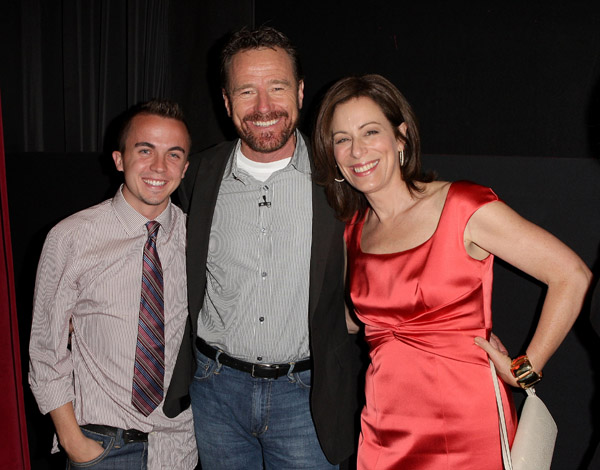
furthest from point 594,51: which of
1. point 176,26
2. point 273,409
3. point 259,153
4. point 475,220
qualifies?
point 176,26

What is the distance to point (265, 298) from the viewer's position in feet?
5.26

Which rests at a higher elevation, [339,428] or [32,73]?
[32,73]

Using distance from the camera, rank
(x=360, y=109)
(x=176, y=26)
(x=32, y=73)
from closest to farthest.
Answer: (x=360, y=109), (x=176, y=26), (x=32, y=73)

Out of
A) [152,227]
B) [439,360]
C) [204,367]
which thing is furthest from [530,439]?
[152,227]

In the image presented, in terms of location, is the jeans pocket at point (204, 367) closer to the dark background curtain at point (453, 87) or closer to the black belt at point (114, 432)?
the black belt at point (114, 432)

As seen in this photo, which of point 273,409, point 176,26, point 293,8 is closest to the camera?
point 273,409

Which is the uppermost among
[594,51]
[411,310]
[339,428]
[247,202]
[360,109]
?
[594,51]

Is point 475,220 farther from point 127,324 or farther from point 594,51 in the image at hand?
point 127,324

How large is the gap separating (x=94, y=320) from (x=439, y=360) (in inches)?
41.3

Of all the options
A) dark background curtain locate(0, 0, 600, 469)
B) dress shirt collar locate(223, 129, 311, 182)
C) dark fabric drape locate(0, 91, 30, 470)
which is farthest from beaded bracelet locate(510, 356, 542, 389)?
dark fabric drape locate(0, 91, 30, 470)

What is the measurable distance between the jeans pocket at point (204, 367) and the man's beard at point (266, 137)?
738 mm

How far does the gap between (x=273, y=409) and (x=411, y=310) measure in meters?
0.58

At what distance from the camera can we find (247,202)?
1.65 meters

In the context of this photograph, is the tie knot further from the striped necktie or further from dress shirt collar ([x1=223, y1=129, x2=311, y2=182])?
dress shirt collar ([x1=223, y1=129, x2=311, y2=182])
